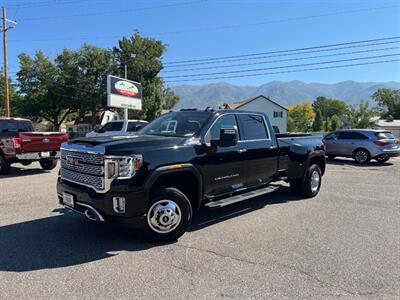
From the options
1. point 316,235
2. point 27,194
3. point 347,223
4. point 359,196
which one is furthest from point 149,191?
point 359,196

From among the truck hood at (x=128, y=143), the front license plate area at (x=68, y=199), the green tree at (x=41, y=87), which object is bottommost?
the front license plate area at (x=68, y=199)

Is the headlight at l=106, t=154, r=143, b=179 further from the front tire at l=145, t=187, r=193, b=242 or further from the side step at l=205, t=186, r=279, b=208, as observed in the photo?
the side step at l=205, t=186, r=279, b=208

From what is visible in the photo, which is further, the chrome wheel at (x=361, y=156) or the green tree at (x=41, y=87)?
the green tree at (x=41, y=87)

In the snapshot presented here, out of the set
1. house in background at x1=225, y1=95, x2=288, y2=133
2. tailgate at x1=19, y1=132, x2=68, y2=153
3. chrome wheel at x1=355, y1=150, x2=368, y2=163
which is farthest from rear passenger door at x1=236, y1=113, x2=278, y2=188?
house in background at x1=225, y1=95, x2=288, y2=133

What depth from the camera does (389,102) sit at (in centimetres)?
10556

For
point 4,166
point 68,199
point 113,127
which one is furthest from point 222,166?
point 113,127

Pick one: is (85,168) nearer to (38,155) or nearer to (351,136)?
(38,155)

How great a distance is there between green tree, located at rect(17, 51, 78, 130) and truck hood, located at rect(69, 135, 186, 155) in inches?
1971

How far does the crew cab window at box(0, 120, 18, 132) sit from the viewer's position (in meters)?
13.1

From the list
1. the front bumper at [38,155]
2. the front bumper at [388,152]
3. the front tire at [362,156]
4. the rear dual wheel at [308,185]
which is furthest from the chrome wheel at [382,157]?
the front bumper at [38,155]

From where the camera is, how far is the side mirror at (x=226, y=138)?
574cm

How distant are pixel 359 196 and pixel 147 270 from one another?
21.4 feet

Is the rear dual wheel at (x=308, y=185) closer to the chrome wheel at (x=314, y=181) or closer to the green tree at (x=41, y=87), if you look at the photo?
the chrome wheel at (x=314, y=181)

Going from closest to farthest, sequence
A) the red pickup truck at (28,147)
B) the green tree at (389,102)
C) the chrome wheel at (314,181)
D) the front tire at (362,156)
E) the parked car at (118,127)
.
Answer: the chrome wheel at (314,181) → the red pickup truck at (28,147) → the front tire at (362,156) → the parked car at (118,127) → the green tree at (389,102)
